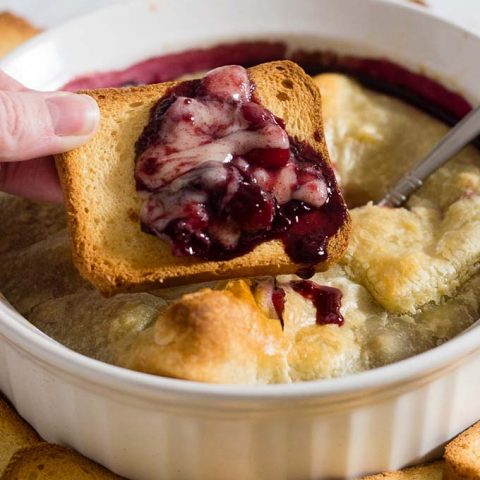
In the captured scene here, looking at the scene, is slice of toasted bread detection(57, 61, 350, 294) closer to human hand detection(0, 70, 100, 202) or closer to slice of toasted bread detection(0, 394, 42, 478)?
human hand detection(0, 70, 100, 202)

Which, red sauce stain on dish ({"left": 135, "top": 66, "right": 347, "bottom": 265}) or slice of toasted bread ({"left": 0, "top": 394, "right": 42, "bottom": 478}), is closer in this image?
red sauce stain on dish ({"left": 135, "top": 66, "right": 347, "bottom": 265})

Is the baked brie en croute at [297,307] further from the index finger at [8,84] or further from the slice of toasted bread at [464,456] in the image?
the index finger at [8,84]

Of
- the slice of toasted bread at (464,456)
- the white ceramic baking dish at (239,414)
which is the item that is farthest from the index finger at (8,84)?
the slice of toasted bread at (464,456)

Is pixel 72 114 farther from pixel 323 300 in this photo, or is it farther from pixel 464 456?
pixel 464 456

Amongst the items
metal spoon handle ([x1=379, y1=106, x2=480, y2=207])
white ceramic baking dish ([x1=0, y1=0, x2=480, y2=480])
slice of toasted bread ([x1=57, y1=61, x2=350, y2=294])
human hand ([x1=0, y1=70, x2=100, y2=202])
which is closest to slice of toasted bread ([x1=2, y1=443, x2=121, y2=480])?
white ceramic baking dish ([x1=0, y1=0, x2=480, y2=480])

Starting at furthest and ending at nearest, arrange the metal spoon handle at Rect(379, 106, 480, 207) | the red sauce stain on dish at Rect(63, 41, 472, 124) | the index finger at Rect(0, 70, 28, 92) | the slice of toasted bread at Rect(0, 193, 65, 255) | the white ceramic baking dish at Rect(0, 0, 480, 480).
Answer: the red sauce stain on dish at Rect(63, 41, 472, 124), the metal spoon handle at Rect(379, 106, 480, 207), the slice of toasted bread at Rect(0, 193, 65, 255), the index finger at Rect(0, 70, 28, 92), the white ceramic baking dish at Rect(0, 0, 480, 480)

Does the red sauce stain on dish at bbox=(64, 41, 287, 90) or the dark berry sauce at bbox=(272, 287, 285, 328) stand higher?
the red sauce stain on dish at bbox=(64, 41, 287, 90)

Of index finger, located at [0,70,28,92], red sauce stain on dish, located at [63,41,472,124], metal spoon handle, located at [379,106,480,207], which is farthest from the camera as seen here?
red sauce stain on dish, located at [63,41,472,124]
